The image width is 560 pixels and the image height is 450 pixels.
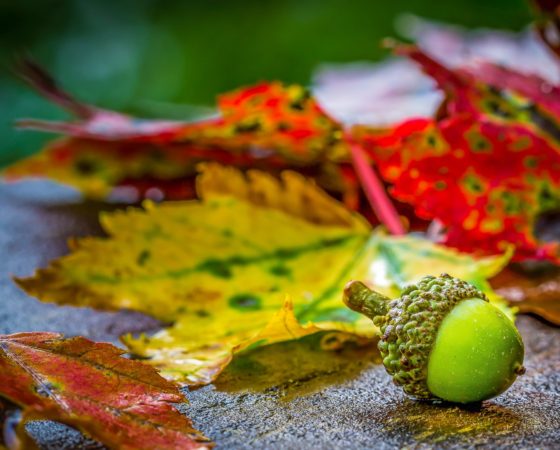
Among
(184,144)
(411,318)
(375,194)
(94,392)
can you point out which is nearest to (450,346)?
(411,318)

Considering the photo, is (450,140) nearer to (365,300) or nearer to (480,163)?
(480,163)

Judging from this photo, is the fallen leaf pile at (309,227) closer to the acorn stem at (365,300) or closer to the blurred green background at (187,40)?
the acorn stem at (365,300)

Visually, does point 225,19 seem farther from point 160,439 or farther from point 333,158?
point 160,439

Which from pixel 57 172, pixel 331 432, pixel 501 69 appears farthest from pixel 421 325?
pixel 57 172

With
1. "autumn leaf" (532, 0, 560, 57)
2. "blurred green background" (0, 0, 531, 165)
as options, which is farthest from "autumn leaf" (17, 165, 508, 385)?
"blurred green background" (0, 0, 531, 165)

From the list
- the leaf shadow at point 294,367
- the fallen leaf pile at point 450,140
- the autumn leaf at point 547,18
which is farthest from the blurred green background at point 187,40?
the leaf shadow at point 294,367
